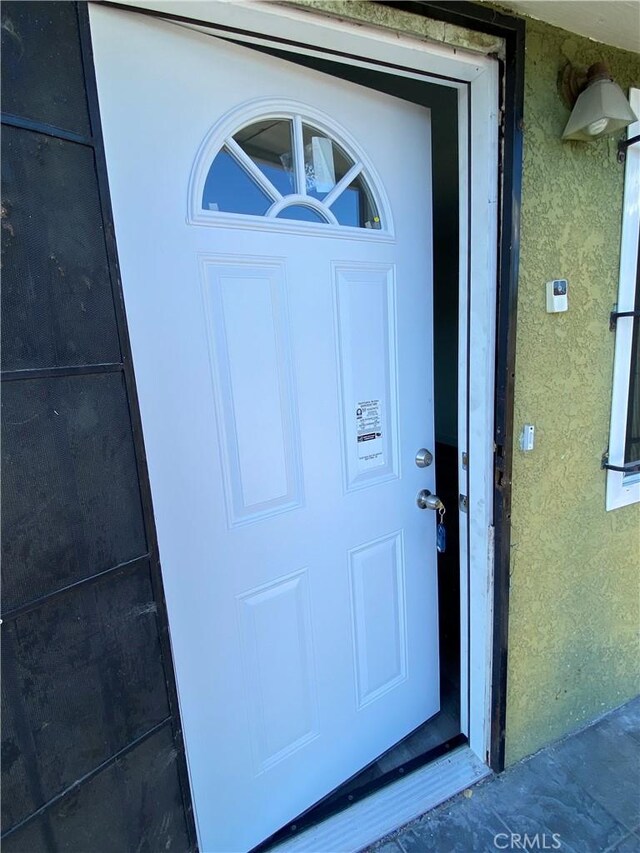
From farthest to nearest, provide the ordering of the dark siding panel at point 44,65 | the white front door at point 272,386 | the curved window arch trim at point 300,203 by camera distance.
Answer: the curved window arch trim at point 300,203 < the white front door at point 272,386 < the dark siding panel at point 44,65

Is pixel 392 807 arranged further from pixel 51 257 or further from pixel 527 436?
pixel 51 257

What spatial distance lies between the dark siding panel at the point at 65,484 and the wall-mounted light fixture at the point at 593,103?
1285mm

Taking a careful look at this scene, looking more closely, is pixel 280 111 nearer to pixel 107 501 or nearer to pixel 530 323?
pixel 530 323

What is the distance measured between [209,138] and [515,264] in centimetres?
81

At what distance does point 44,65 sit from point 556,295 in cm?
125

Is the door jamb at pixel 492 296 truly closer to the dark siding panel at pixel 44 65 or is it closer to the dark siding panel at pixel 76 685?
the dark siding panel at pixel 44 65

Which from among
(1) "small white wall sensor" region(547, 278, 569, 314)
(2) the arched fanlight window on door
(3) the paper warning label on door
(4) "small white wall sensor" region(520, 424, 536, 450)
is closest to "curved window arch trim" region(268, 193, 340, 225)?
(2) the arched fanlight window on door

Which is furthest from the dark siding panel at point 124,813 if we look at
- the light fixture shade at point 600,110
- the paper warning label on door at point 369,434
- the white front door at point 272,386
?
the light fixture shade at point 600,110

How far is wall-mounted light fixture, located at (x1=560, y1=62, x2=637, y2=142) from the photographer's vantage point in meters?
1.06

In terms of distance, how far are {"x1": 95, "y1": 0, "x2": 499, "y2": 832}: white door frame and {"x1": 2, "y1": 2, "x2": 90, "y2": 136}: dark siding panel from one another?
0.15 metres

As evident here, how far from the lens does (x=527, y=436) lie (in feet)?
4.17

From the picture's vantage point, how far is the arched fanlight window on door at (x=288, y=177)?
3.32 feet

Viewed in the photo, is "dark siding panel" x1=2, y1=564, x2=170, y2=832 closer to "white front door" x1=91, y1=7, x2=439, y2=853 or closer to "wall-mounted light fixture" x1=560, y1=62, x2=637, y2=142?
"white front door" x1=91, y1=7, x2=439, y2=853
